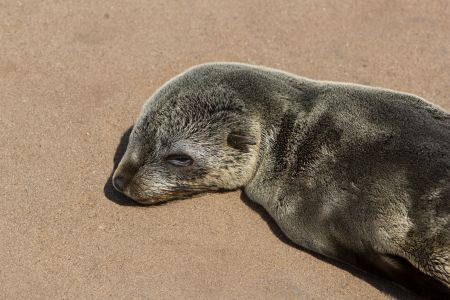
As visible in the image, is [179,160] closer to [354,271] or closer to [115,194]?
[115,194]

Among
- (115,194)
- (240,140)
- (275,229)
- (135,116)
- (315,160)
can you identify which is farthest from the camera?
(135,116)

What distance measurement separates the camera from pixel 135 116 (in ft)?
25.9

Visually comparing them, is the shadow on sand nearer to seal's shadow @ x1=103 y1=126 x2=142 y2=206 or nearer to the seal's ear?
seal's shadow @ x1=103 y1=126 x2=142 y2=206

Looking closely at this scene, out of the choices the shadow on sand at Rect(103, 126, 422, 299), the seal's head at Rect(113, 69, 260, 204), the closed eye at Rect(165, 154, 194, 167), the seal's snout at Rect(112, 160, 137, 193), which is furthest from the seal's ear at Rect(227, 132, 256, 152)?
the seal's snout at Rect(112, 160, 137, 193)

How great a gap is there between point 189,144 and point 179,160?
238mm

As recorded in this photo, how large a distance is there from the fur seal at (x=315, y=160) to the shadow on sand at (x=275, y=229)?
149mm

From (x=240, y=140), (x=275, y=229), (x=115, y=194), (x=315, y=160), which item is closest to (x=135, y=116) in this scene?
(x=115, y=194)

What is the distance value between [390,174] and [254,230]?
5.62ft

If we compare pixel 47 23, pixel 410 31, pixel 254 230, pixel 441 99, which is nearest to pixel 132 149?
pixel 254 230

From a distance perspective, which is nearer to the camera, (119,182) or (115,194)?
(119,182)

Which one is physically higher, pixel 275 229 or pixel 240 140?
pixel 240 140

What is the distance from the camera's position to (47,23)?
903cm

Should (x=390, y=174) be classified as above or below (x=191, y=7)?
→ below

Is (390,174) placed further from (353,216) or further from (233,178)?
(233,178)
